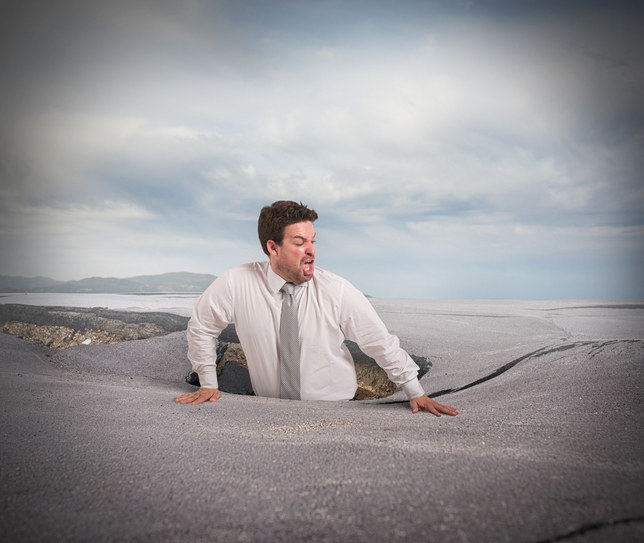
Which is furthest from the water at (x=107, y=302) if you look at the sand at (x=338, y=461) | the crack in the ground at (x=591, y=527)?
the crack in the ground at (x=591, y=527)

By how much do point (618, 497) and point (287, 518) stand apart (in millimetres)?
579

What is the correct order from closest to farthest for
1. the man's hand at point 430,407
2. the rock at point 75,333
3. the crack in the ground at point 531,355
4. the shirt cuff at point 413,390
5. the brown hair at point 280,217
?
the man's hand at point 430,407, the shirt cuff at point 413,390, the brown hair at point 280,217, the crack in the ground at point 531,355, the rock at point 75,333

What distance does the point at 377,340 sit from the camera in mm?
1679

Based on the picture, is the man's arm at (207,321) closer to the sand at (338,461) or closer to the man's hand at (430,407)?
the sand at (338,461)

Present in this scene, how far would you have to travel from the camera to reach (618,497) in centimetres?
78

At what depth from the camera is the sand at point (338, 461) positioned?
2.34 feet

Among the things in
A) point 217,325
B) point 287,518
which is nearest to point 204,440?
point 287,518

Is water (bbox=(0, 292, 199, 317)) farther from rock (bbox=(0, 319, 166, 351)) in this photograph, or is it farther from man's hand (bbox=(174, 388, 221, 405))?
man's hand (bbox=(174, 388, 221, 405))

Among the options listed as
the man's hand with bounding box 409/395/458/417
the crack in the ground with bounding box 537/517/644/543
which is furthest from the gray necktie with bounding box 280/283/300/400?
the crack in the ground with bounding box 537/517/644/543

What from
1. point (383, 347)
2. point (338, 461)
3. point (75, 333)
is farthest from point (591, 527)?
point (75, 333)

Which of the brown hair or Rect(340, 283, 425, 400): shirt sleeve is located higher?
the brown hair

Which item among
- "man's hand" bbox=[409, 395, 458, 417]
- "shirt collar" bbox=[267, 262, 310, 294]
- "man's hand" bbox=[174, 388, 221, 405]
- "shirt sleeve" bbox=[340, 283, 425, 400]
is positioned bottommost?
"man's hand" bbox=[174, 388, 221, 405]

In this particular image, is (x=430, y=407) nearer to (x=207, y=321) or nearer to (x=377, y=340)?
(x=377, y=340)

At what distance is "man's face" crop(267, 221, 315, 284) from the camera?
1.74 metres
